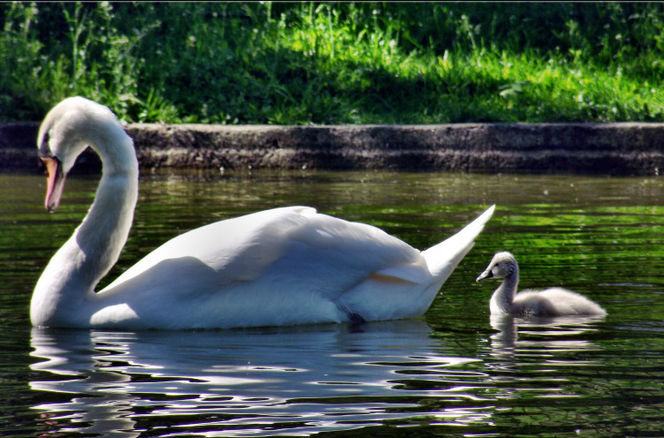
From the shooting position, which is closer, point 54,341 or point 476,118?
point 54,341

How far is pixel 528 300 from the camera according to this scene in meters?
4.77

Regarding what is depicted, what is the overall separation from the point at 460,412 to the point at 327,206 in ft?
15.9

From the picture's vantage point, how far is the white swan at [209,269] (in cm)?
426

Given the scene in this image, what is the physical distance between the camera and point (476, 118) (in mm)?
10789

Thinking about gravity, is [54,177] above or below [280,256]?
above

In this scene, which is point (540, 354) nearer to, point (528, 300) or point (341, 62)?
point (528, 300)

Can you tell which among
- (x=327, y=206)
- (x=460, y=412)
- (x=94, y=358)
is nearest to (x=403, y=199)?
(x=327, y=206)

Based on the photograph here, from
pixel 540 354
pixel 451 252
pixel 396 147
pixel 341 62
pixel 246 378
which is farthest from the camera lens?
pixel 341 62

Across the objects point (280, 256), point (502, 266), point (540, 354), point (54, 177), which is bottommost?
point (540, 354)

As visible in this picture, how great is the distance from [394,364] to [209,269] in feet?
3.01

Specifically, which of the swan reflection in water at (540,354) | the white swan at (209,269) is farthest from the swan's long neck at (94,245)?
the swan reflection in water at (540,354)

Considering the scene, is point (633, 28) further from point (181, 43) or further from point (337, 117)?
point (181, 43)

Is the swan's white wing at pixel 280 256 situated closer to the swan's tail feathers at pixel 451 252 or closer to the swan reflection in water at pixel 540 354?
the swan's tail feathers at pixel 451 252

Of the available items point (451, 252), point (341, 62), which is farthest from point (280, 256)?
point (341, 62)
